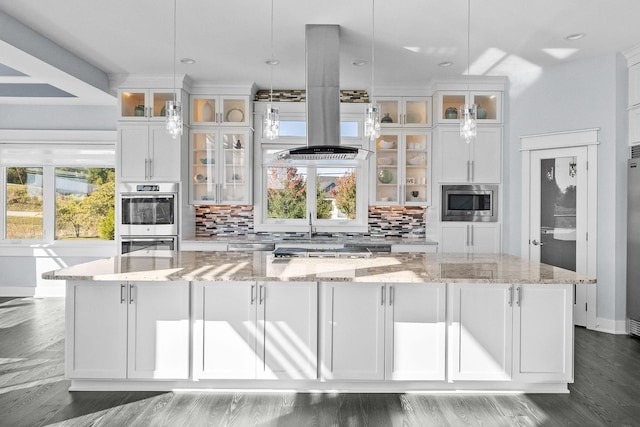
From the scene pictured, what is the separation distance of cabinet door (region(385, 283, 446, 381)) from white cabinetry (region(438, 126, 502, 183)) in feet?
9.59

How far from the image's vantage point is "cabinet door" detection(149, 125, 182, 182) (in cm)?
560

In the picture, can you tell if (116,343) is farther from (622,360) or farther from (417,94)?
(417,94)

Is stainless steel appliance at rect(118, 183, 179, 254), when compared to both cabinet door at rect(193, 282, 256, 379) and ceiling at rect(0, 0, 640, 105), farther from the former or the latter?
cabinet door at rect(193, 282, 256, 379)

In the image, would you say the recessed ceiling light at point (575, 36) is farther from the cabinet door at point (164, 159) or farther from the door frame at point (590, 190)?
the cabinet door at point (164, 159)

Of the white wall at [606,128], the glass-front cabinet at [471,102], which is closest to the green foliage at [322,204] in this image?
the glass-front cabinet at [471,102]

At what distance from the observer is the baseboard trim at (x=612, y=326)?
4.75 metres

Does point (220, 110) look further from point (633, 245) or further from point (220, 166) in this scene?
point (633, 245)

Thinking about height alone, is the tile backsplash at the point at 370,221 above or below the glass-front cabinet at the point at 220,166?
below

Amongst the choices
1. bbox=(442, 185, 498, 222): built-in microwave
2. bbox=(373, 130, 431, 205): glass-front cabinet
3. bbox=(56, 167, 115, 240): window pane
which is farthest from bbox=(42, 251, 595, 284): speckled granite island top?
bbox=(56, 167, 115, 240): window pane

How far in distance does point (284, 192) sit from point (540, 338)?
12.8 feet

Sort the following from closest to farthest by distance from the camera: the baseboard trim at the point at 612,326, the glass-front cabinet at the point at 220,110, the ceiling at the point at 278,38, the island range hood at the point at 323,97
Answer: the ceiling at the point at 278,38
the island range hood at the point at 323,97
the baseboard trim at the point at 612,326
the glass-front cabinet at the point at 220,110

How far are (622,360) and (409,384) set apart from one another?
2138 millimetres

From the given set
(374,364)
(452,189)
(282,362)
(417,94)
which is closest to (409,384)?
(374,364)

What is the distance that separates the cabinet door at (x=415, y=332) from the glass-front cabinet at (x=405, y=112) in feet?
10.9
